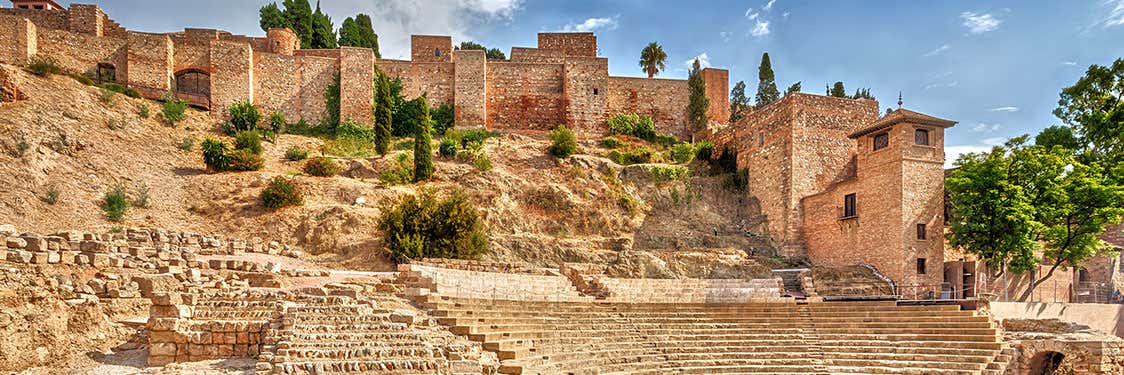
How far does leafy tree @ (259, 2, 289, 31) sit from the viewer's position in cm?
3769

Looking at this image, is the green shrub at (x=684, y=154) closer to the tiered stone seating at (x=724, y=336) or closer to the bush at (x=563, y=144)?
the bush at (x=563, y=144)

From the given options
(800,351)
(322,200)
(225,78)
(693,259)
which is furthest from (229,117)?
(800,351)

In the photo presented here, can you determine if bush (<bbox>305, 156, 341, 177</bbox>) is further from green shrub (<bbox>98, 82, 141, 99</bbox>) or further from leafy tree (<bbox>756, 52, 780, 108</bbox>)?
leafy tree (<bbox>756, 52, 780, 108</bbox>)

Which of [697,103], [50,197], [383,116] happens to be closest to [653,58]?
[697,103]

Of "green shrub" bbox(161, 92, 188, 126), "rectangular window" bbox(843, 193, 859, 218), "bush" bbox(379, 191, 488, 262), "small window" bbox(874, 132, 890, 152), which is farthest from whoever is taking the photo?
"green shrub" bbox(161, 92, 188, 126)

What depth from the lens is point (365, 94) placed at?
29.1m

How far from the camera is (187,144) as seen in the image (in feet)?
76.0

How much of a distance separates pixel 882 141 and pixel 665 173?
8255 mm

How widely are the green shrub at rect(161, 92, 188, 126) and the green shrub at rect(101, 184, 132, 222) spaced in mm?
6592

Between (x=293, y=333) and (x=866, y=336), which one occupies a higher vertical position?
(x=293, y=333)

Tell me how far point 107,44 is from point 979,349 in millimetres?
32770

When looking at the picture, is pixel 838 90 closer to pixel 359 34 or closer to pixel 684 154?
pixel 684 154

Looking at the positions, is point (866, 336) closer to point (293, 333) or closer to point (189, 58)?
point (293, 333)

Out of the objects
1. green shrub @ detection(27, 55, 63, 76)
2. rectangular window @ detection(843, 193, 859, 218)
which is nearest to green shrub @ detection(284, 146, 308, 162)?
green shrub @ detection(27, 55, 63, 76)
